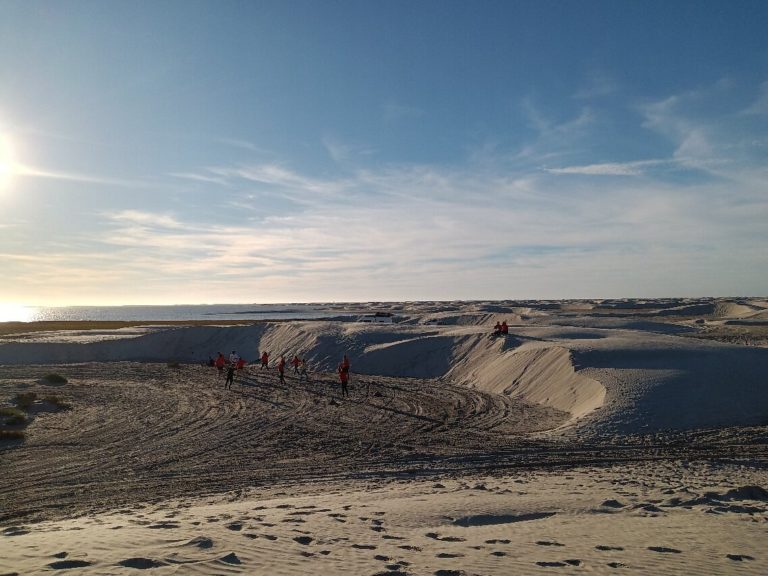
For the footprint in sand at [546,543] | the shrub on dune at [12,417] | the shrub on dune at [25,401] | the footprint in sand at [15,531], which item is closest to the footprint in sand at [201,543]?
the footprint in sand at [15,531]

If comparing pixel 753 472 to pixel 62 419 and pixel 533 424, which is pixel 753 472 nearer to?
pixel 533 424

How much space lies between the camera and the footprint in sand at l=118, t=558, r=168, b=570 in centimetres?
654

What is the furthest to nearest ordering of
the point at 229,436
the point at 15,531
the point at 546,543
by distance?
the point at 229,436
the point at 15,531
the point at 546,543

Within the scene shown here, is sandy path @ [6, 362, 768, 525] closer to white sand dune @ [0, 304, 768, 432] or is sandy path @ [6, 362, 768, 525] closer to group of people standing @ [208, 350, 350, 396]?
group of people standing @ [208, 350, 350, 396]

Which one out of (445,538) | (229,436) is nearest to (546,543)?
(445,538)

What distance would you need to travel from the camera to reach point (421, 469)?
1365cm

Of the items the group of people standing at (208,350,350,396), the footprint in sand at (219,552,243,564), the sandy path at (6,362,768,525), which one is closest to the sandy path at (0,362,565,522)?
the sandy path at (6,362,768,525)

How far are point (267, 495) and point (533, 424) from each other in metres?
10.4

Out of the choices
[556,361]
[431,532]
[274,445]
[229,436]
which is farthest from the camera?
[556,361]

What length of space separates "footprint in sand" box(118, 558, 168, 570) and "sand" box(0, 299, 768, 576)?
0.9 inches

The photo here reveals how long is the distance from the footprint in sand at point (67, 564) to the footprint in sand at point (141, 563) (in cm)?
42

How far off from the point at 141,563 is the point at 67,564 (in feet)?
2.73

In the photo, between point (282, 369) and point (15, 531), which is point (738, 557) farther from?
point (282, 369)

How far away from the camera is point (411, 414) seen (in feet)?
70.5
